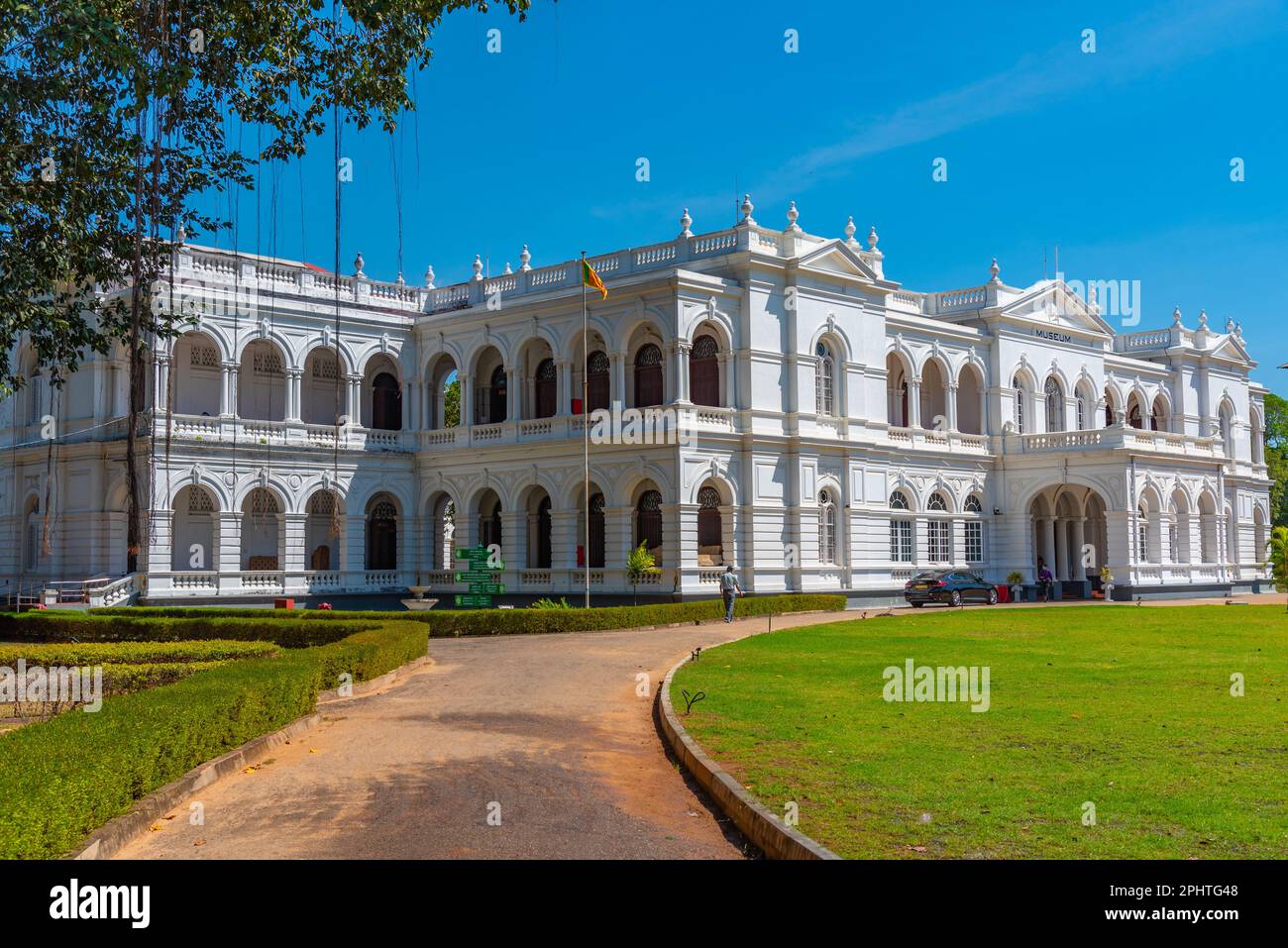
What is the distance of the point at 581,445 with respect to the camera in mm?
39438

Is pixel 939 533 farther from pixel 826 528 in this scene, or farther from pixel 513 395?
pixel 513 395

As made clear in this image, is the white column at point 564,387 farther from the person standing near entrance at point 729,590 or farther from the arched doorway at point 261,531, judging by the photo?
the arched doorway at point 261,531

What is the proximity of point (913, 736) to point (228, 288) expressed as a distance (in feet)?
112

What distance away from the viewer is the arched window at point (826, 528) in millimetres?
41750

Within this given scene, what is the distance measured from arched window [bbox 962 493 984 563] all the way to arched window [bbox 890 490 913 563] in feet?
12.0

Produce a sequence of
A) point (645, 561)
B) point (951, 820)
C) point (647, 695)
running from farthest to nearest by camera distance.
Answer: point (645, 561)
point (647, 695)
point (951, 820)

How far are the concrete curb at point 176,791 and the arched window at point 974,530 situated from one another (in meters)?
36.9

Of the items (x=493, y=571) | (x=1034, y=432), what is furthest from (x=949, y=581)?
(x=493, y=571)

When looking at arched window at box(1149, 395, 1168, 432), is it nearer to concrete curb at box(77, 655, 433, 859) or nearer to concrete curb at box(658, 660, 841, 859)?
concrete curb at box(658, 660, 841, 859)

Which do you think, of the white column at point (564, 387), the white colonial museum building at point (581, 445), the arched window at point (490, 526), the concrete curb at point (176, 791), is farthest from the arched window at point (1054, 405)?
the concrete curb at point (176, 791)

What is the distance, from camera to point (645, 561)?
3703 centimetres

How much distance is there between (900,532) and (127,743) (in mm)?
38302

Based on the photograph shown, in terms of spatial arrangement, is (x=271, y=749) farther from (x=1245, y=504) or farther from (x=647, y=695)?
(x=1245, y=504)

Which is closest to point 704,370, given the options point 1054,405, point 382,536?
point 382,536
